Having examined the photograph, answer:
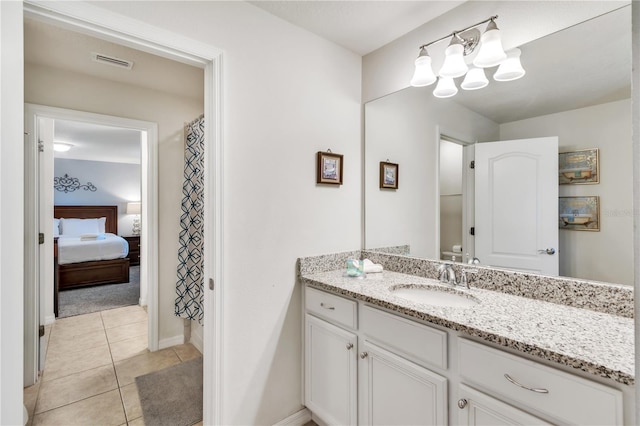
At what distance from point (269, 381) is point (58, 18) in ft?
6.36

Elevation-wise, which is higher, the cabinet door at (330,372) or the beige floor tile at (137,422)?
the cabinet door at (330,372)

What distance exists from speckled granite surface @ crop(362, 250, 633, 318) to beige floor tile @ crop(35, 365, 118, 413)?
8.01 ft

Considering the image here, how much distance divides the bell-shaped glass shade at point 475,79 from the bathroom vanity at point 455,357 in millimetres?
1027

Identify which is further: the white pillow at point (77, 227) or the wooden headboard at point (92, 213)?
the wooden headboard at point (92, 213)

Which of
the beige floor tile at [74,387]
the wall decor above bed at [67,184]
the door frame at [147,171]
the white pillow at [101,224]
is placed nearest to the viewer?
the beige floor tile at [74,387]

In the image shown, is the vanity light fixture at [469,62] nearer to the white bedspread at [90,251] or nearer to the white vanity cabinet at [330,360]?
the white vanity cabinet at [330,360]

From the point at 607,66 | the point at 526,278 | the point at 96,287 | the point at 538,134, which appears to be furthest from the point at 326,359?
the point at 96,287

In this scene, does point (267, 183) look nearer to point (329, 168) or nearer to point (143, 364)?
point (329, 168)

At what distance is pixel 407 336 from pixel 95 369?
2569 mm

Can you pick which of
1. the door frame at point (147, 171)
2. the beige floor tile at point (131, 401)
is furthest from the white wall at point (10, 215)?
the door frame at point (147, 171)

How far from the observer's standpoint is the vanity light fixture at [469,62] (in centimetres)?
143

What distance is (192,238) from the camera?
269 cm

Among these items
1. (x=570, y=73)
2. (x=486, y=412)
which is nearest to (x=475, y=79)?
(x=570, y=73)

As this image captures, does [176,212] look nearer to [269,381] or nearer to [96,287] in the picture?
[269,381]
